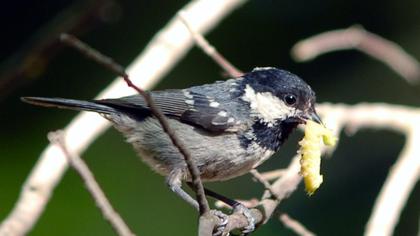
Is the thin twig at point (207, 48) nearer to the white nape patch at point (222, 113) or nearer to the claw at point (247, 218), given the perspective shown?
the white nape patch at point (222, 113)

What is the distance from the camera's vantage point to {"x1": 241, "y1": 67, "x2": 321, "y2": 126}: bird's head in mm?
3086

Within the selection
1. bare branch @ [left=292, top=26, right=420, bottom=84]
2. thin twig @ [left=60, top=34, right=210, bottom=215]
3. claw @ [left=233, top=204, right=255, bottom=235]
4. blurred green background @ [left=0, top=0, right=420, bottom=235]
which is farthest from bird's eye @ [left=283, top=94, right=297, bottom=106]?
blurred green background @ [left=0, top=0, right=420, bottom=235]

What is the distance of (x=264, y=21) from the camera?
556 centimetres

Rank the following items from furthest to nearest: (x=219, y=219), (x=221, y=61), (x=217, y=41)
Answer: (x=217, y=41)
(x=221, y=61)
(x=219, y=219)

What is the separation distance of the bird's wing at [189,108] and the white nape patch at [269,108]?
0.24 ft

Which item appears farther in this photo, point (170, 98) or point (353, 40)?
point (353, 40)

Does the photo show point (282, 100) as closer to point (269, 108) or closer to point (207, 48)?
point (269, 108)

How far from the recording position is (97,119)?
3.46 meters

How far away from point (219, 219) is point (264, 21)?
3.24 meters

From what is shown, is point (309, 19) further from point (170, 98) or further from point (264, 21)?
point (170, 98)

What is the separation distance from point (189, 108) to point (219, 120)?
128mm

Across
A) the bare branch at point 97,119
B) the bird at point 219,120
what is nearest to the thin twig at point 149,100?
the bird at point 219,120

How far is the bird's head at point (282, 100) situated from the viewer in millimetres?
3086

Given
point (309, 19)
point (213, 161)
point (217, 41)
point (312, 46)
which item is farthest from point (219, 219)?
point (309, 19)
